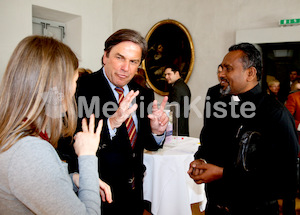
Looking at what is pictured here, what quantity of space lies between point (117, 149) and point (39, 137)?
798mm

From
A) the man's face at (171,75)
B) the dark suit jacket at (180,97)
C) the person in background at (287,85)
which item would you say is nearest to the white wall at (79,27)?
the man's face at (171,75)

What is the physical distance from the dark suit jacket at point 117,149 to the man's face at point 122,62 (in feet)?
0.25

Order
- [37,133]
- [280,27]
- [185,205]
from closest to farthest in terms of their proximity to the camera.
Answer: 1. [37,133]
2. [185,205]
3. [280,27]

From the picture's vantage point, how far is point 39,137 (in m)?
0.98

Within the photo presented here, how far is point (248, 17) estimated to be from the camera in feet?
A: 17.1

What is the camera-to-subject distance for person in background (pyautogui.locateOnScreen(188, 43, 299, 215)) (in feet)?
4.71

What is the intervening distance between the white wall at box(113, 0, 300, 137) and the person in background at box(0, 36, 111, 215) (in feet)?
16.0

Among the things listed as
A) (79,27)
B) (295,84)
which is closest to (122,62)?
(295,84)

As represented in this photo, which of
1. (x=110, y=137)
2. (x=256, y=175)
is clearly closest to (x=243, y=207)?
(x=256, y=175)

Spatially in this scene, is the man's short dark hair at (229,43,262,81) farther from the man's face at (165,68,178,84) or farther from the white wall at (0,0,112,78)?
the white wall at (0,0,112,78)

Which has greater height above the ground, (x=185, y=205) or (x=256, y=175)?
(x=256, y=175)

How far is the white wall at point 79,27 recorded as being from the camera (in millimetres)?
5184

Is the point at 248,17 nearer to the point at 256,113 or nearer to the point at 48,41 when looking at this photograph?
the point at 256,113

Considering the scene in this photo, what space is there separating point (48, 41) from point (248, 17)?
16.4 ft
